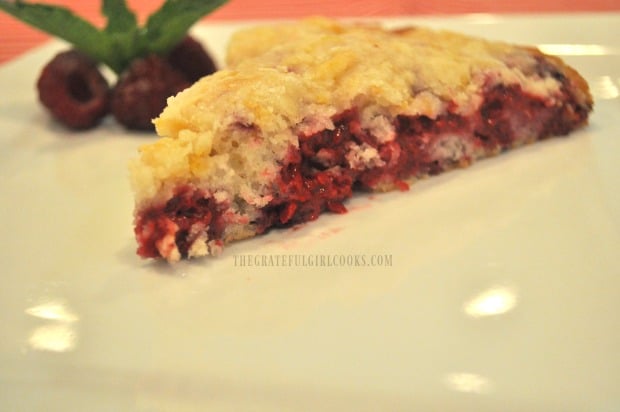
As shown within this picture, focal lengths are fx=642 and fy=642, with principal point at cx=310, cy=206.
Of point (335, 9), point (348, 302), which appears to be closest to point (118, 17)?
point (348, 302)

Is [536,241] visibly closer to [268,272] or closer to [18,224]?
[268,272]

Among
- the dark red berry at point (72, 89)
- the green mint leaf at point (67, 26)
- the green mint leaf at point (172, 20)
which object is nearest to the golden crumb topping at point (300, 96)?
the green mint leaf at point (172, 20)

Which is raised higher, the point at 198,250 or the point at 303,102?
the point at 303,102

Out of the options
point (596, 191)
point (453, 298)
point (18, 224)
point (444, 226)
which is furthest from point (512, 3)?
point (18, 224)

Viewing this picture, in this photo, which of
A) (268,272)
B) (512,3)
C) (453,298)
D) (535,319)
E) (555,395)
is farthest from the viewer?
(512,3)

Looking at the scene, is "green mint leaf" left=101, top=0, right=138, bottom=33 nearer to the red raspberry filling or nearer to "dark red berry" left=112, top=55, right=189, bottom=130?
"dark red berry" left=112, top=55, right=189, bottom=130

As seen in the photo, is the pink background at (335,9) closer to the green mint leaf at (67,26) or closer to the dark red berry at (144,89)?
the green mint leaf at (67,26)

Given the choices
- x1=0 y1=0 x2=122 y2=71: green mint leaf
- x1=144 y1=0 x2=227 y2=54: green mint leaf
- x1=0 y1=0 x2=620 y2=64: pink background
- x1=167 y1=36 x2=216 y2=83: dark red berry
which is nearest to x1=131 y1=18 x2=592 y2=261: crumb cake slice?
x1=144 y1=0 x2=227 y2=54: green mint leaf
